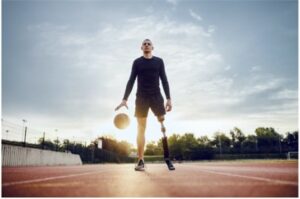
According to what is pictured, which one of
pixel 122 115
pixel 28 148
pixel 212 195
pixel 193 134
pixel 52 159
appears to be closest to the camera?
pixel 212 195

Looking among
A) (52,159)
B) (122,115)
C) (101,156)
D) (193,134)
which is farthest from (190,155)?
(122,115)

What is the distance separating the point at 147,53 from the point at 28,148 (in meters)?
12.6

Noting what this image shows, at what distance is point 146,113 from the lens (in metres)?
5.44

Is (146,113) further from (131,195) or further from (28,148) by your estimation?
(28,148)

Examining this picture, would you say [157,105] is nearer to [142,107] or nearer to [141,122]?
[142,107]

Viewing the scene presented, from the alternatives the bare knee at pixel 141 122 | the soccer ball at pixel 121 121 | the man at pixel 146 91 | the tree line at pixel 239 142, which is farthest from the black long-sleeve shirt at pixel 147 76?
the tree line at pixel 239 142

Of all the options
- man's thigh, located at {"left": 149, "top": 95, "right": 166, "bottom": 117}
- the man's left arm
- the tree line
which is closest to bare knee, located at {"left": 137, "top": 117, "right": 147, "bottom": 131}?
man's thigh, located at {"left": 149, "top": 95, "right": 166, "bottom": 117}

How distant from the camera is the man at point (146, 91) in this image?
214 inches

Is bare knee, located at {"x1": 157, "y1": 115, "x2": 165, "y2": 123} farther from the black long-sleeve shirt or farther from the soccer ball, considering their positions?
the soccer ball

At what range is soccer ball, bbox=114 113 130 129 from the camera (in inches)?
238

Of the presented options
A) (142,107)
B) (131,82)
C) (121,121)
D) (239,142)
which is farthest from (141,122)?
(239,142)

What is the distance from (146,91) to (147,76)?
294 millimetres

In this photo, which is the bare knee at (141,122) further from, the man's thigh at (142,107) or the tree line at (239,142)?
the tree line at (239,142)

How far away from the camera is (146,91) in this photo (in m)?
5.51
